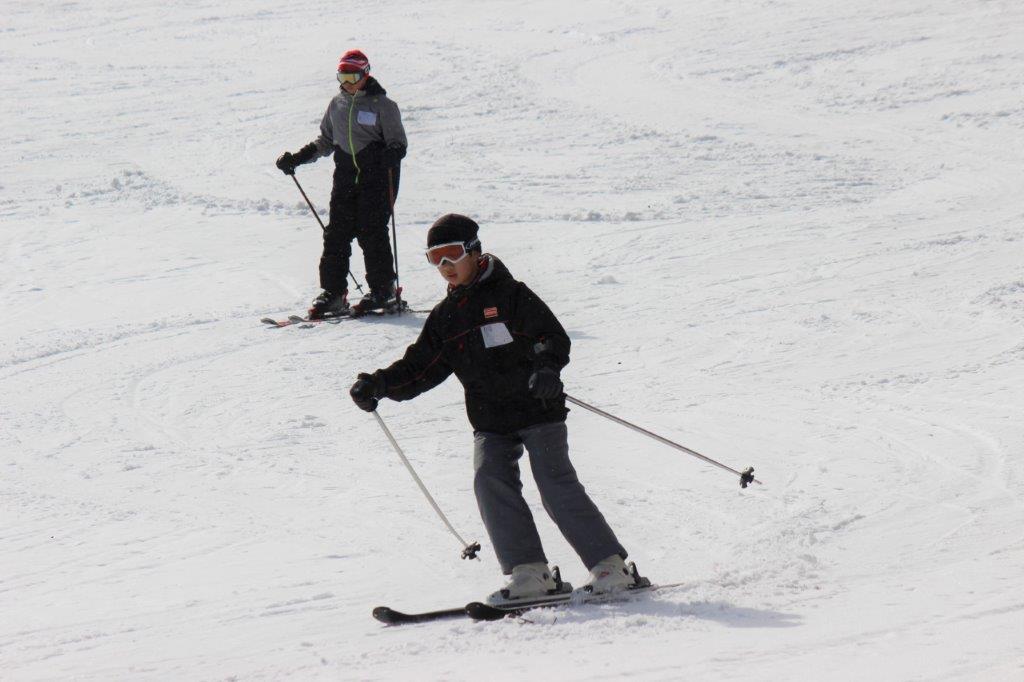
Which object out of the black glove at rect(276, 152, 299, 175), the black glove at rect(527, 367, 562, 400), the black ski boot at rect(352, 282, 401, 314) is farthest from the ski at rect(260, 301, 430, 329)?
the black glove at rect(527, 367, 562, 400)

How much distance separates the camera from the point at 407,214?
12539 millimetres

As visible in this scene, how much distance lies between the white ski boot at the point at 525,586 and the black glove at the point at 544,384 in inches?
25.3

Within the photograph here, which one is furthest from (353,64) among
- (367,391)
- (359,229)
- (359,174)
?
(367,391)

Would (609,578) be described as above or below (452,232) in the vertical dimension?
below

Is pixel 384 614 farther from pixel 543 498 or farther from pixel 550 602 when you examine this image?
pixel 543 498

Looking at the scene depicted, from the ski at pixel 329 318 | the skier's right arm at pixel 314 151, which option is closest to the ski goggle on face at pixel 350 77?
the skier's right arm at pixel 314 151

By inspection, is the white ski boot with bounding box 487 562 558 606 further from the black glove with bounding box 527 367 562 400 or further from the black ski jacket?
the black glove with bounding box 527 367 562 400

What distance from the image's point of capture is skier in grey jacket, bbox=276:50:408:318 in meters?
8.68

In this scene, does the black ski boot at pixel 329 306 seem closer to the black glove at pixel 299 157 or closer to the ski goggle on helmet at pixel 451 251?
the black glove at pixel 299 157

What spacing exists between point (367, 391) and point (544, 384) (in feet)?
2.31

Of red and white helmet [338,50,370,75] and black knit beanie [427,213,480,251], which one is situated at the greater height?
red and white helmet [338,50,370,75]

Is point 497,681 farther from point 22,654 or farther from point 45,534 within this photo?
point 45,534

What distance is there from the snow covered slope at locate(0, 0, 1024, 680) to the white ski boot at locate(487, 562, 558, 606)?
0.20m

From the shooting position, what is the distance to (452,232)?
4.25m
